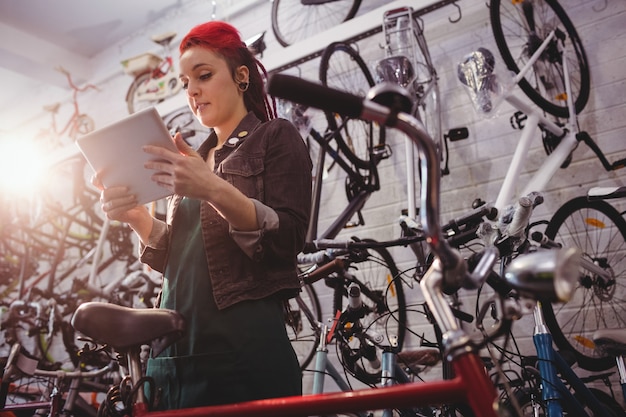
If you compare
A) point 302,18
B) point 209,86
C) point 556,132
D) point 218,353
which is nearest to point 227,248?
point 218,353

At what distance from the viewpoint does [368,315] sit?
2936 millimetres

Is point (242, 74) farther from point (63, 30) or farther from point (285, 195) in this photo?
point (63, 30)

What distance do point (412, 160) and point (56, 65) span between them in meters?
4.61

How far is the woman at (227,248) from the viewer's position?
114cm

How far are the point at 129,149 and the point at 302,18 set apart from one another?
12.3ft

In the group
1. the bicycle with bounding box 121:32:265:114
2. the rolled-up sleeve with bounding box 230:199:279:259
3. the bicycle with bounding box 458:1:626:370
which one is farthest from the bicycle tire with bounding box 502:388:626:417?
the bicycle with bounding box 121:32:265:114

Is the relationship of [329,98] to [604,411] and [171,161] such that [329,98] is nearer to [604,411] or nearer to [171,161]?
[171,161]

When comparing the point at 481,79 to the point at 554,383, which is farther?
the point at 481,79

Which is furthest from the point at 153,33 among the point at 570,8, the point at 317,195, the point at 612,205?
the point at 612,205

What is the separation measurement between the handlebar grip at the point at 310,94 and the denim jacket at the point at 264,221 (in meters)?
0.39

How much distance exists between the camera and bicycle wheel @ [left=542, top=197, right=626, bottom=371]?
105 inches

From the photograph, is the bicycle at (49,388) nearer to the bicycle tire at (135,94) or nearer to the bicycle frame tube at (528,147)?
the bicycle frame tube at (528,147)

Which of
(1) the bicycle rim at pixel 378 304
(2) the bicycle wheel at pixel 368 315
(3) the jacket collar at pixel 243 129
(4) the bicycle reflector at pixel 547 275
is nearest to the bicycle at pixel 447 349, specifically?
(4) the bicycle reflector at pixel 547 275

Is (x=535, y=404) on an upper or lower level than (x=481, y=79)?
lower
